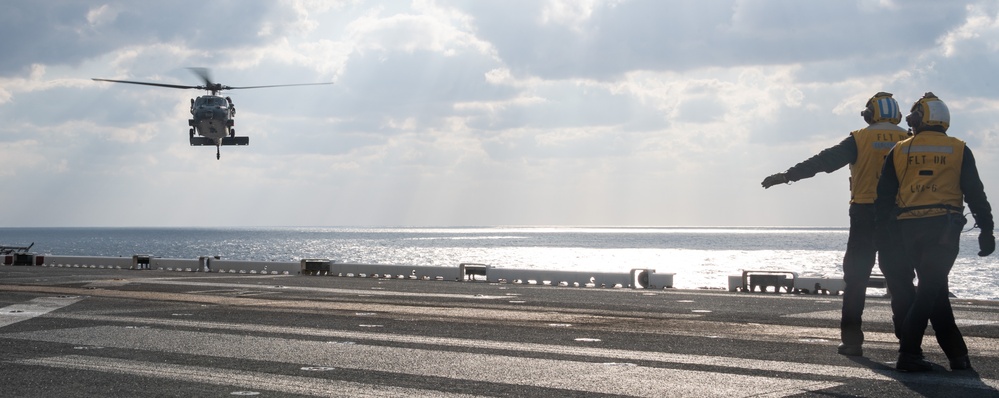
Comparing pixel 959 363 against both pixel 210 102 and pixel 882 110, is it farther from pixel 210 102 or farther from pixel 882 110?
pixel 210 102

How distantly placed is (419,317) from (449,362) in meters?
5.14

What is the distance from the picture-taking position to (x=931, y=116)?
8555 millimetres

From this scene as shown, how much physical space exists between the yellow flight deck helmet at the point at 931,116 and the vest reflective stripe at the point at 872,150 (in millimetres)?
1085

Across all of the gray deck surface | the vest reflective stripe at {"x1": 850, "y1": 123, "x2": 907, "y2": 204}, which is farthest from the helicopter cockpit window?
the vest reflective stripe at {"x1": 850, "y1": 123, "x2": 907, "y2": 204}

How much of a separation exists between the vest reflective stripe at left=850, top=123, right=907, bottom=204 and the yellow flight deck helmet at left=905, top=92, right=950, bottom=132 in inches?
42.7

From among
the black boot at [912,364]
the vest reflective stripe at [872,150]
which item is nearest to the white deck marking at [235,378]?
the black boot at [912,364]

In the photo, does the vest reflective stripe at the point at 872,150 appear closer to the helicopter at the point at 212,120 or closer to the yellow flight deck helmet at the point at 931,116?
the yellow flight deck helmet at the point at 931,116

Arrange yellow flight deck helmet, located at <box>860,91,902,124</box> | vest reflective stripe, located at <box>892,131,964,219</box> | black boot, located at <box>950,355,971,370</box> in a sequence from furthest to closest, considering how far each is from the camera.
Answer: yellow flight deck helmet, located at <box>860,91,902,124</box> < vest reflective stripe, located at <box>892,131,964,219</box> < black boot, located at <box>950,355,971,370</box>

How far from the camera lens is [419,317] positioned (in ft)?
Result: 46.5

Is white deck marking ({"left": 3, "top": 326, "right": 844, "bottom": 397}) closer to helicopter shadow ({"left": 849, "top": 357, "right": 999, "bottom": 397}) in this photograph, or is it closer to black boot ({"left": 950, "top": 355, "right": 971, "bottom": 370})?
helicopter shadow ({"left": 849, "top": 357, "right": 999, "bottom": 397})

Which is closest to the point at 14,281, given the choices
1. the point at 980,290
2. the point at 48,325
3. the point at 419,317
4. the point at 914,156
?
the point at 48,325

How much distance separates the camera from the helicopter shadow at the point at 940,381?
7.15 m

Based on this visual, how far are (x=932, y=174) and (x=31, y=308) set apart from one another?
1321 cm

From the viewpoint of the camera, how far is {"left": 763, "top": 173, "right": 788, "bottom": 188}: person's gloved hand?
9750 millimetres
